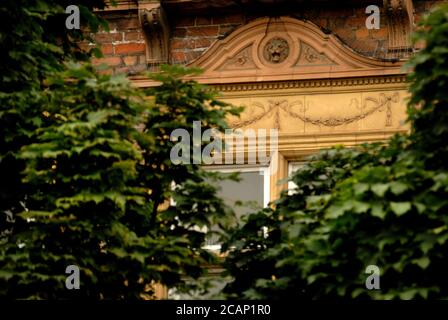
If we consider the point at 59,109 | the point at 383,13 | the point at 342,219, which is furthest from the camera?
the point at 383,13

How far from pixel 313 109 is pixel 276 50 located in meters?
0.93

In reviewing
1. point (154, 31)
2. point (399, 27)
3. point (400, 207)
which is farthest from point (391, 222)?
point (154, 31)

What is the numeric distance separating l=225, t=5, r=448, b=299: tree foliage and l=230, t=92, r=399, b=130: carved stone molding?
5.11 meters

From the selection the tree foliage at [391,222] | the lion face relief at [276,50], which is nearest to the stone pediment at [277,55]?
the lion face relief at [276,50]

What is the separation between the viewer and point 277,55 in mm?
30578

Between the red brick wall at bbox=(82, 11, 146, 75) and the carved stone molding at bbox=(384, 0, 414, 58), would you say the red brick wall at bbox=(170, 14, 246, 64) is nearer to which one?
the red brick wall at bbox=(82, 11, 146, 75)

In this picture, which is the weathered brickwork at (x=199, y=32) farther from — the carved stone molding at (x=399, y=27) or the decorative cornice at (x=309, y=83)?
the decorative cornice at (x=309, y=83)

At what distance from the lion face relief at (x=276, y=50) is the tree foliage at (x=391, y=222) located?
5.60 m

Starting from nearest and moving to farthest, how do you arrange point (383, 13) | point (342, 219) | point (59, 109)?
Result: point (342, 219), point (59, 109), point (383, 13)

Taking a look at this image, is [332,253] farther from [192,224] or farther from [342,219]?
[192,224]
